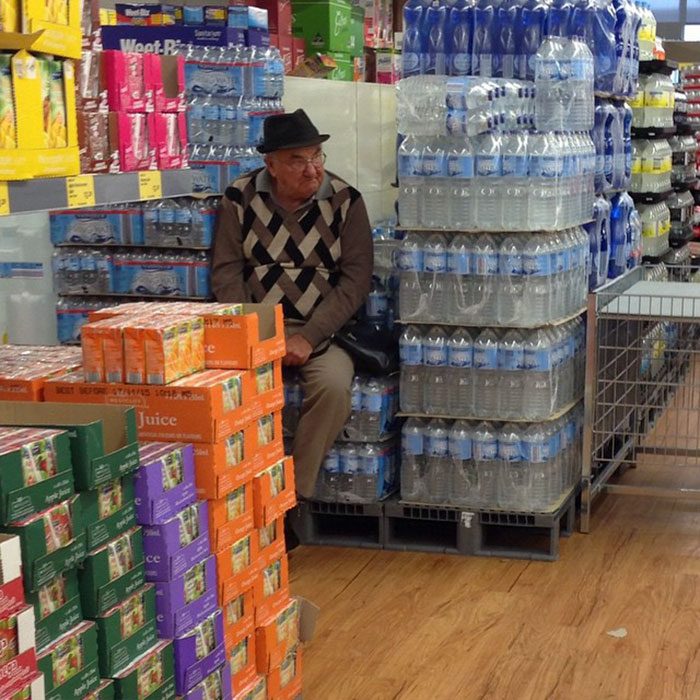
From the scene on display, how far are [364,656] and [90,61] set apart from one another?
8.12 ft

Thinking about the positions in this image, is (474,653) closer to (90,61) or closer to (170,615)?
(170,615)

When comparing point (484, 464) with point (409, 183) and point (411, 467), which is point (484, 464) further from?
point (409, 183)

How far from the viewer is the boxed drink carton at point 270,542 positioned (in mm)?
3814

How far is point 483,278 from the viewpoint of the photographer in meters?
5.73

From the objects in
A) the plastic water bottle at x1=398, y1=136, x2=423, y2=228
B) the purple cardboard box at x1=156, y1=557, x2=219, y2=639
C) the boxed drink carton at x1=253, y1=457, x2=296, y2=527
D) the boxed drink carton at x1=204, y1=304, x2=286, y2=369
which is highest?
the plastic water bottle at x1=398, y1=136, x2=423, y2=228

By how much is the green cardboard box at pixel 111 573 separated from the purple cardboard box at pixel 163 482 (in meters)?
0.07

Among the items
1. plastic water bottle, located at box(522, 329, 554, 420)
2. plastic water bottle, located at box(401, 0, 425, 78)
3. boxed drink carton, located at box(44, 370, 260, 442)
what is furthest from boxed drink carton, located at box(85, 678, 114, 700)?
plastic water bottle, located at box(401, 0, 425, 78)

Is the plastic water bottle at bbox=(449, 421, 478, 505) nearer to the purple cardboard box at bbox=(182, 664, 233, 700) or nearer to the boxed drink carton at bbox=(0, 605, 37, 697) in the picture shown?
the purple cardboard box at bbox=(182, 664, 233, 700)

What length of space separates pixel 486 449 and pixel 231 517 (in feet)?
8.03

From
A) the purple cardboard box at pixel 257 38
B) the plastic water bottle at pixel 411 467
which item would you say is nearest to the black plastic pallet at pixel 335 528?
the plastic water bottle at pixel 411 467

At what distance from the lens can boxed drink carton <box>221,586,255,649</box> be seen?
3.59 m

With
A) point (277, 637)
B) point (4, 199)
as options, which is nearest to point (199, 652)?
point (277, 637)

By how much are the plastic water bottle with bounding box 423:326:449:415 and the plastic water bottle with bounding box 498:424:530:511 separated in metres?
0.31

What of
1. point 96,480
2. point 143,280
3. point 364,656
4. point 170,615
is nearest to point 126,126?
point 96,480
